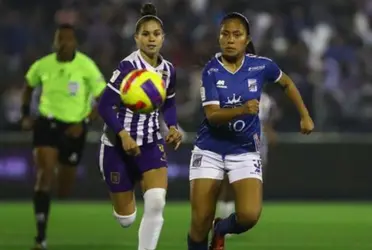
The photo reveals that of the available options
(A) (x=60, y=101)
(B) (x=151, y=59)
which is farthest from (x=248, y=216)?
(A) (x=60, y=101)

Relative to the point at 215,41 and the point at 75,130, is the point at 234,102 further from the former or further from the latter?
the point at 215,41

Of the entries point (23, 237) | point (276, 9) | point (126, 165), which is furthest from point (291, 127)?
point (126, 165)

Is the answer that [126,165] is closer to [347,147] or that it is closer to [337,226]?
[337,226]

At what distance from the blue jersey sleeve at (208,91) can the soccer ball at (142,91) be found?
0.33m

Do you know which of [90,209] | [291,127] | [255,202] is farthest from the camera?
[291,127]

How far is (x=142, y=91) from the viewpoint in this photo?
8.98 metres

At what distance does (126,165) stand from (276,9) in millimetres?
11429

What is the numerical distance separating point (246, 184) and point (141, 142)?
1.04 metres

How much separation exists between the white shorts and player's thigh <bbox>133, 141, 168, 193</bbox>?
0.31 m

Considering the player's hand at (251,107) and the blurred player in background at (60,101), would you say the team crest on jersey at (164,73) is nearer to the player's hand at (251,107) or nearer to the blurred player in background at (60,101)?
the player's hand at (251,107)

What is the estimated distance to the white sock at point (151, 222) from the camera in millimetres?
9188

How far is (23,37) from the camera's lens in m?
19.6

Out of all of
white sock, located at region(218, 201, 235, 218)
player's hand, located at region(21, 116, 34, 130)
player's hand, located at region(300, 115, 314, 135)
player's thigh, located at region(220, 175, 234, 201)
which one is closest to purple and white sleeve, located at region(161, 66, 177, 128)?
player's hand, located at region(300, 115, 314, 135)

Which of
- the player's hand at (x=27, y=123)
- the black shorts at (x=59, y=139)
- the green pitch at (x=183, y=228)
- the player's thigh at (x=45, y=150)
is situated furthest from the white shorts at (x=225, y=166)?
the player's hand at (x=27, y=123)
